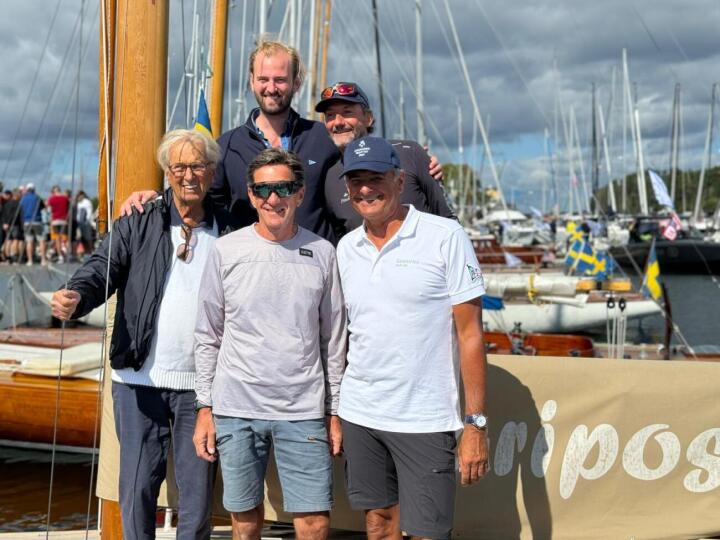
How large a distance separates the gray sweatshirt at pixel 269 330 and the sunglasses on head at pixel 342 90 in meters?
0.74

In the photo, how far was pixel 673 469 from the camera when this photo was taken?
13.2 feet

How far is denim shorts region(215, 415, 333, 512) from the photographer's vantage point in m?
3.20

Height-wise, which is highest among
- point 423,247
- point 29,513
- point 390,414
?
point 423,247

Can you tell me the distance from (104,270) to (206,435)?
2.62ft

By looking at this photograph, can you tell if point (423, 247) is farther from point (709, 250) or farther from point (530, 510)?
point (709, 250)

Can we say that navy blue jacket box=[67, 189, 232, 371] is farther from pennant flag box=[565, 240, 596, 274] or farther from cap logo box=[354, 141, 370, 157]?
pennant flag box=[565, 240, 596, 274]

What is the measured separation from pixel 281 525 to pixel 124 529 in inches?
49.3

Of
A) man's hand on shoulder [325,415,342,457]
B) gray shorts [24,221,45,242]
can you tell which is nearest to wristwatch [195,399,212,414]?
man's hand on shoulder [325,415,342,457]

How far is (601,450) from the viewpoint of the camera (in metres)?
4.04

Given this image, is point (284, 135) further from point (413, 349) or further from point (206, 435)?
point (206, 435)

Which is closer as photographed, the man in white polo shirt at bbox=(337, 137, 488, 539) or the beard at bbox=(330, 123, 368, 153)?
the man in white polo shirt at bbox=(337, 137, 488, 539)

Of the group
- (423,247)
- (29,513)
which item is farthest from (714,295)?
(423,247)

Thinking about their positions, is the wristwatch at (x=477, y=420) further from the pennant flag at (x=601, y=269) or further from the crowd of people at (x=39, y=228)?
the pennant flag at (x=601, y=269)

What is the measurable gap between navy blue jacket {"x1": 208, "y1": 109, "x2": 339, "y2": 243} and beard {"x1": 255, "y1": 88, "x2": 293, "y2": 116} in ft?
0.31
